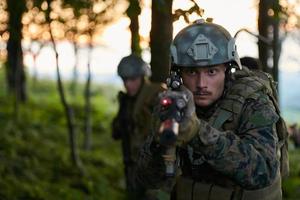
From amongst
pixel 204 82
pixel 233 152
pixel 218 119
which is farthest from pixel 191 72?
pixel 233 152

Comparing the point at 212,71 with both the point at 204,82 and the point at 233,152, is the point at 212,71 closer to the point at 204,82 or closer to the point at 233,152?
the point at 204,82

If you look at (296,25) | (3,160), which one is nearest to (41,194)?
(3,160)

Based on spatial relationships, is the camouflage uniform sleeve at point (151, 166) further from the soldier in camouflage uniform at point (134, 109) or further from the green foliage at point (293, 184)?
the green foliage at point (293, 184)

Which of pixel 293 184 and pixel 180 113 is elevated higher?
pixel 180 113

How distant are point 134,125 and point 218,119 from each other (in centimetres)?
471

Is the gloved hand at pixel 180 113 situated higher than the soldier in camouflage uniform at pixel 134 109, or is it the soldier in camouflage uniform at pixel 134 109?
the gloved hand at pixel 180 113

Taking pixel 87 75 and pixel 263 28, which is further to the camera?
pixel 87 75

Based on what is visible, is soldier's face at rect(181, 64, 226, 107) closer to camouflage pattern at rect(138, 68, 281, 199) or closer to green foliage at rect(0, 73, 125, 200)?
camouflage pattern at rect(138, 68, 281, 199)

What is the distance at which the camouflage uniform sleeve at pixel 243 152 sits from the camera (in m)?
2.97

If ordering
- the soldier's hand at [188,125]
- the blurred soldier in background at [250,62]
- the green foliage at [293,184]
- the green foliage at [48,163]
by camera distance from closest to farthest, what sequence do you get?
the soldier's hand at [188,125], the blurred soldier in background at [250,62], the green foliage at [293,184], the green foliage at [48,163]

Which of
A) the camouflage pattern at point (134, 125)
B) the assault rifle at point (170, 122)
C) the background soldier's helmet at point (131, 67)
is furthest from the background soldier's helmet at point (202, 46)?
the background soldier's helmet at point (131, 67)

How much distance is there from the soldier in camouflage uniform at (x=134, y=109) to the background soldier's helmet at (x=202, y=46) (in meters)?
3.87

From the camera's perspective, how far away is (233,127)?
3414 millimetres

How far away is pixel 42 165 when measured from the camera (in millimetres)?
10711
